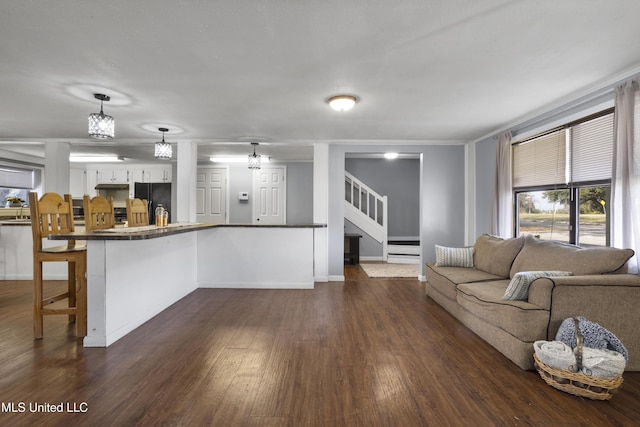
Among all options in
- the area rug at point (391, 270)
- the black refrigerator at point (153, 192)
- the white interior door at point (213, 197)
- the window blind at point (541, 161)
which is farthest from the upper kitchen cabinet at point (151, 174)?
the window blind at point (541, 161)

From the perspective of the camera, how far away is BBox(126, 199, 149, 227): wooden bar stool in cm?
366

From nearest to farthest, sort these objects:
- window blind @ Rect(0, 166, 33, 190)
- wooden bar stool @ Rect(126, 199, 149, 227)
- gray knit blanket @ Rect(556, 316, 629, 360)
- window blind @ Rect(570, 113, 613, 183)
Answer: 1. gray knit blanket @ Rect(556, 316, 629, 360)
2. window blind @ Rect(570, 113, 613, 183)
3. wooden bar stool @ Rect(126, 199, 149, 227)
4. window blind @ Rect(0, 166, 33, 190)

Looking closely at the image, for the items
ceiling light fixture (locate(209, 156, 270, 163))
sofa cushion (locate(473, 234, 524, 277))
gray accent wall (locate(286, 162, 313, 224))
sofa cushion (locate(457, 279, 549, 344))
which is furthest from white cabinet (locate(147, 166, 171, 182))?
sofa cushion (locate(457, 279, 549, 344))

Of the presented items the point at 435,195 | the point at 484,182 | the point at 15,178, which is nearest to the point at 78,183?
Answer: the point at 15,178

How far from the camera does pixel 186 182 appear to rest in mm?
5102

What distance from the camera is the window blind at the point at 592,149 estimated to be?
290 cm

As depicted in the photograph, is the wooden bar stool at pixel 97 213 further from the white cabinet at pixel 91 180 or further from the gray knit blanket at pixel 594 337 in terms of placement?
the white cabinet at pixel 91 180

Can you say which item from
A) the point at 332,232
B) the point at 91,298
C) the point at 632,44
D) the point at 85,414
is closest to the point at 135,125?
the point at 91,298

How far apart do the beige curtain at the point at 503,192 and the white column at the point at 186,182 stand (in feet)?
15.5

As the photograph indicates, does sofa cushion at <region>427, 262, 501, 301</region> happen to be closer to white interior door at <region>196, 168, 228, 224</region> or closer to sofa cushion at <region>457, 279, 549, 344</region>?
sofa cushion at <region>457, 279, 549, 344</region>

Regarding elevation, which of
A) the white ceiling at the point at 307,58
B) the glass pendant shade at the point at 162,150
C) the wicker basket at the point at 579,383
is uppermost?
the white ceiling at the point at 307,58

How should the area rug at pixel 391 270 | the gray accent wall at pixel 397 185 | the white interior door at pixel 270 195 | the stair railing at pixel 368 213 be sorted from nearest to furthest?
the area rug at pixel 391 270 < the stair railing at pixel 368 213 < the white interior door at pixel 270 195 < the gray accent wall at pixel 397 185

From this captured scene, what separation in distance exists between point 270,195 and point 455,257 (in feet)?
15.7

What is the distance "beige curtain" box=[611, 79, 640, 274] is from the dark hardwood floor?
42.8 inches
